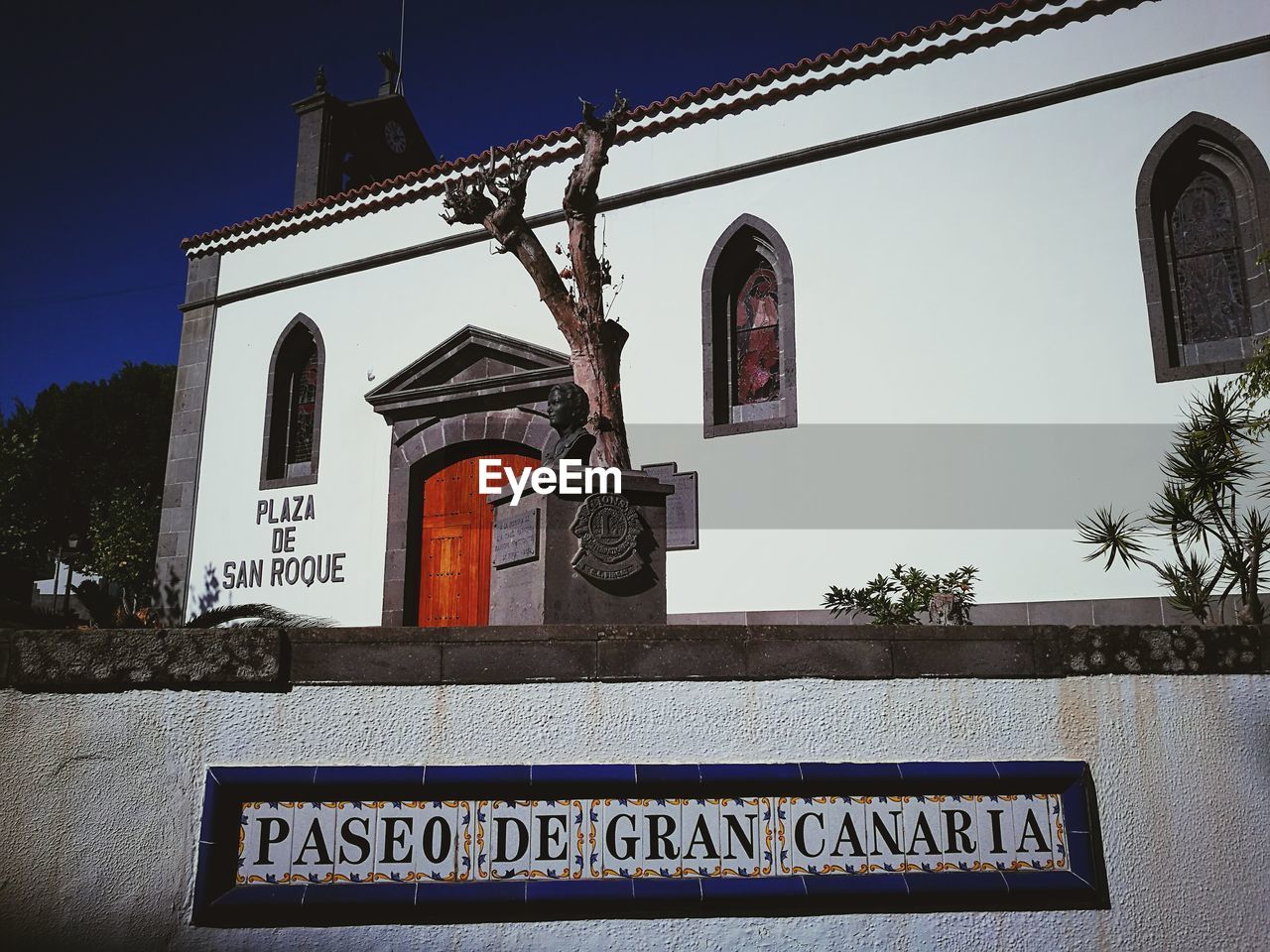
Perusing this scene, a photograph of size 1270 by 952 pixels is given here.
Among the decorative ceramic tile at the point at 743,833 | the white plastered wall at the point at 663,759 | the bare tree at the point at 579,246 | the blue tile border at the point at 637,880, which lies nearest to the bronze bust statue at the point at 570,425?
the bare tree at the point at 579,246

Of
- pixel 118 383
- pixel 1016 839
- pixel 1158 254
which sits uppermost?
pixel 118 383

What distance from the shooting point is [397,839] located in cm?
305

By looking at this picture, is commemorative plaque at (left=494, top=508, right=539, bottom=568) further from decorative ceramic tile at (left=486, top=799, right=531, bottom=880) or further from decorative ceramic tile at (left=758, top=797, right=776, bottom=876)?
decorative ceramic tile at (left=758, top=797, right=776, bottom=876)

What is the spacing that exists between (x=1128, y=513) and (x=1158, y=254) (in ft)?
7.16

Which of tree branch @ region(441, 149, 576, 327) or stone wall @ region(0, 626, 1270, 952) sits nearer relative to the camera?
stone wall @ region(0, 626, 1270, 952)

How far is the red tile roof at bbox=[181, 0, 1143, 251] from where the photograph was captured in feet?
29.9

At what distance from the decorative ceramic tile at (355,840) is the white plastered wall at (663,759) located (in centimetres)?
14

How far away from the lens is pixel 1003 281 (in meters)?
8.91

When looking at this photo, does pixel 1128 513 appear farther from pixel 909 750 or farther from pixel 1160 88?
pixel 909 750

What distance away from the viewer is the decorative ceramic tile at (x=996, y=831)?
10.1 ft

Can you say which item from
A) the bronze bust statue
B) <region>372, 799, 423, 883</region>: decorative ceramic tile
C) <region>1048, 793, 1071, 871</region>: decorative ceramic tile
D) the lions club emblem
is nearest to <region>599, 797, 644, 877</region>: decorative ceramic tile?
<region>372, 799, 423, 883</region>: decorative ceramic tile

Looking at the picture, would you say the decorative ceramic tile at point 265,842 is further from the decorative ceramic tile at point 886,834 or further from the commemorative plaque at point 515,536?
the commemorative plaque at point 515,536

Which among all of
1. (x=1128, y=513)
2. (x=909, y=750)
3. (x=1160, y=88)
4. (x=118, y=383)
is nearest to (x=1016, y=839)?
(x=909, y=750)

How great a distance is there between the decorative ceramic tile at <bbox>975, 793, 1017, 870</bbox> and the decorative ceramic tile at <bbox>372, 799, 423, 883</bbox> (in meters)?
1.67
